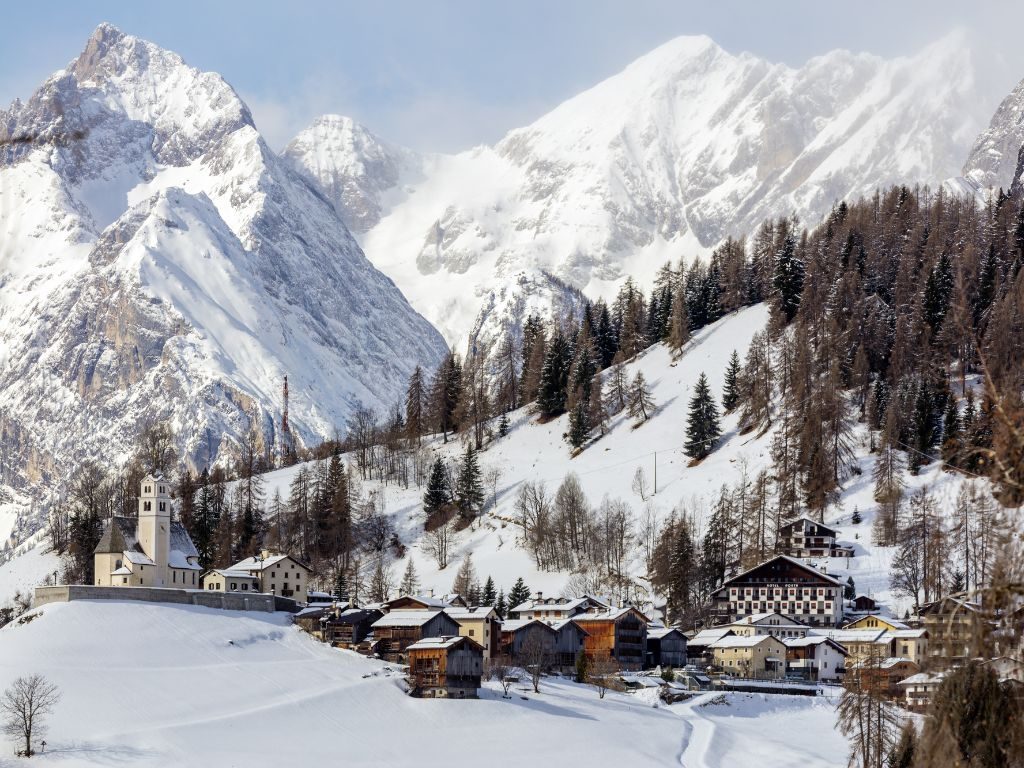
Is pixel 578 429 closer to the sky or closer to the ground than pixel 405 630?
closer to the sky

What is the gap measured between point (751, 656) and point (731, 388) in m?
49.1

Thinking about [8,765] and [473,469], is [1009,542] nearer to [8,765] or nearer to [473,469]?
[8,765]

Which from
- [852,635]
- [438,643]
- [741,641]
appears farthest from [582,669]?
[852,635]

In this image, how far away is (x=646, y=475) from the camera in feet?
469

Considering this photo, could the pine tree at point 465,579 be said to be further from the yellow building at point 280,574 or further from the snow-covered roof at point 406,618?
the snow-covered roof at point 406,618

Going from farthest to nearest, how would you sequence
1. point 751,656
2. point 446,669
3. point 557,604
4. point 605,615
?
point 557,604 → point 605,615 → point 751,656 → point 446,669

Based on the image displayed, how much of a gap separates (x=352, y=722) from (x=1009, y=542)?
7211 centimetres

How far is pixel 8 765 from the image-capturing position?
68500mm

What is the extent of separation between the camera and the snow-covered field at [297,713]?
245ft

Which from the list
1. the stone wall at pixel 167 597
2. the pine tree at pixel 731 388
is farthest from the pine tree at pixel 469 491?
the stone wall at pixel 167 597

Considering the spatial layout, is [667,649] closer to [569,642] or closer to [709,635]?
[709,635]

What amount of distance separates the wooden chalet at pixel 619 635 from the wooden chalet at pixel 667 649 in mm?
700

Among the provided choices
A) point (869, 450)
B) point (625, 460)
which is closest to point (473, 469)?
point (625, 460)

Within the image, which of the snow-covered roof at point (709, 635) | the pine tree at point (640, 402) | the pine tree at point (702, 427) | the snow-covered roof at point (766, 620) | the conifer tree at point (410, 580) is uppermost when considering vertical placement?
the pine tree at point (640, 402)
